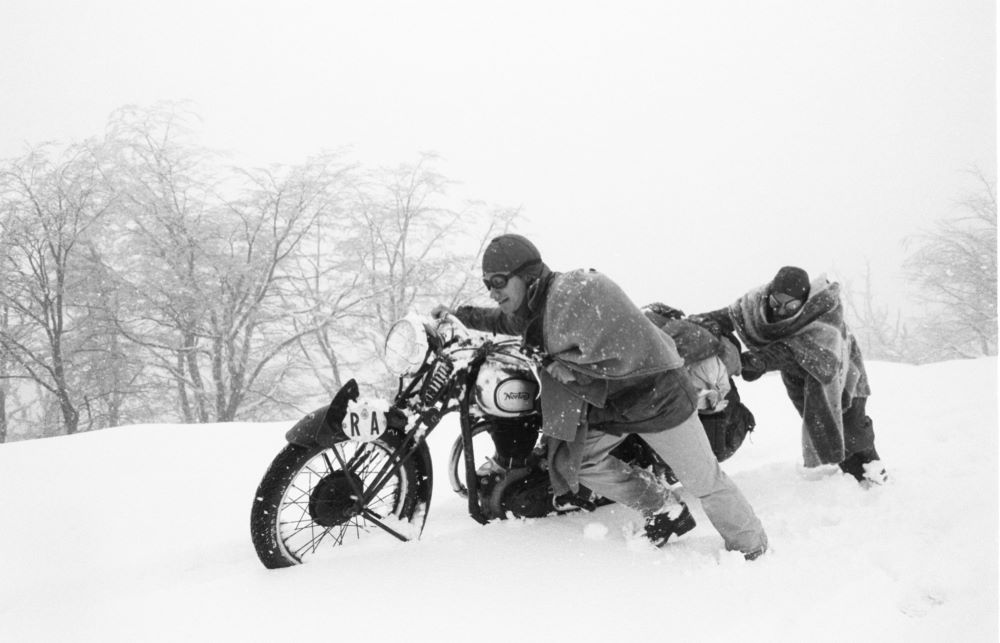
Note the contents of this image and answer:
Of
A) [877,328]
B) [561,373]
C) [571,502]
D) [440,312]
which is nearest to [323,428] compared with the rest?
[440,312]

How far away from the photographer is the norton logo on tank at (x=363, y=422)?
2.37 metres

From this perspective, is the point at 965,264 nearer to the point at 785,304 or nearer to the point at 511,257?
the point at 785,304

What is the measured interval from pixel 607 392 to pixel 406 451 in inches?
38.6

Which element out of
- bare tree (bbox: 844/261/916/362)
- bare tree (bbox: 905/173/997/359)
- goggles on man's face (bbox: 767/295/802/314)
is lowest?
bare tree (bbox: 844/261/916/362)

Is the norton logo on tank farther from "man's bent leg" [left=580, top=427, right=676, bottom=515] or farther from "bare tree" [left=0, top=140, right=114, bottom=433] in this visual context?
"bare tree" [left=0, top=140, right=114, bottom=433]

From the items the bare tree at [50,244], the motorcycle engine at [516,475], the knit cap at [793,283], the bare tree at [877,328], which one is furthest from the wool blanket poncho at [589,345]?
the bare tree at [877,328]

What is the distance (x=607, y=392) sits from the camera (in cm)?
241

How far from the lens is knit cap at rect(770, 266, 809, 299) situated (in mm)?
3062

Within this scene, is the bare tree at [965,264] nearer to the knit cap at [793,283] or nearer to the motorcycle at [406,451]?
the knit cap at [793,283]

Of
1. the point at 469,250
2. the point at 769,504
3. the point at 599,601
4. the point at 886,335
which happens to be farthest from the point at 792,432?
the point at 886,335

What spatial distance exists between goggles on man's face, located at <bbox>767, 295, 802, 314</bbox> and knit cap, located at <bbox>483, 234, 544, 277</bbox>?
1.56 metres

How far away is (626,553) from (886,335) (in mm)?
34469

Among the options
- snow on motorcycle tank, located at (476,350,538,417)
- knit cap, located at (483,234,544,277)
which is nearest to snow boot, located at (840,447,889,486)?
snow on motorcycle tank, located at (476,350,538,417)

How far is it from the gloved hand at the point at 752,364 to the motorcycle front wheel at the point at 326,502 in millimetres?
1959
